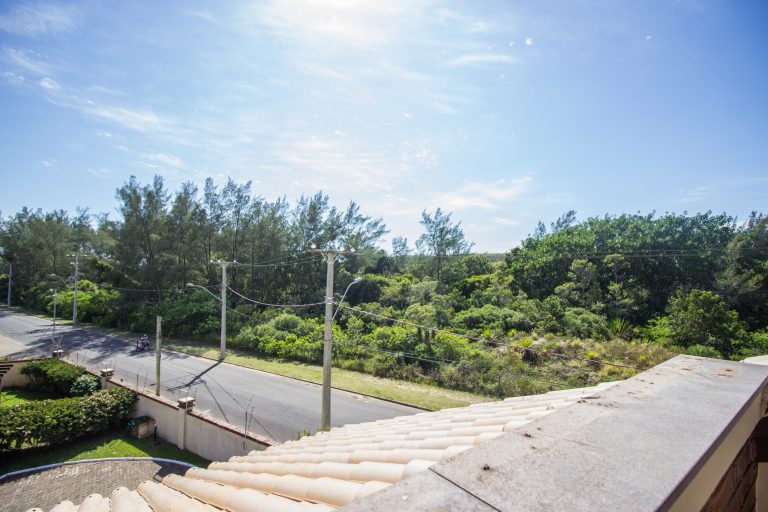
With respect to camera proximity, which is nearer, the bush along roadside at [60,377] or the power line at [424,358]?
the bush along roadside at [60,377]

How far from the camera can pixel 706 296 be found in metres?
19.0

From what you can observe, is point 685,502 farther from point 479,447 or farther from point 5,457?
point 5,457

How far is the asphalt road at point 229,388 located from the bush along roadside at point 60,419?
8.03 feet

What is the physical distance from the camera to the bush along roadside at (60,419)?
12.1m

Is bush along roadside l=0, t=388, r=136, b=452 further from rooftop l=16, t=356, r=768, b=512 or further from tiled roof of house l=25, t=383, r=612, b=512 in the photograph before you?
rooftop l=16, t=356, r=768, b=512

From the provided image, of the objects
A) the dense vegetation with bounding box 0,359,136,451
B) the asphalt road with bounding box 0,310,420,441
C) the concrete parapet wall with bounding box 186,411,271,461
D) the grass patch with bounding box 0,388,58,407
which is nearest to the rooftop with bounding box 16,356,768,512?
the concrete parapet wall with bounding box 186,411,271,461

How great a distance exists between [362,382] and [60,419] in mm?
12442

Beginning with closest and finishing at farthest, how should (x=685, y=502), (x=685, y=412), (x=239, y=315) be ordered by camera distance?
1. (x=685, y=502)
2. (x=685, y=412)
3. (x=239, y=315)

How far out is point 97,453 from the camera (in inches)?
492

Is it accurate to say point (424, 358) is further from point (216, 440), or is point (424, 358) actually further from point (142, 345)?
point (142, 345)

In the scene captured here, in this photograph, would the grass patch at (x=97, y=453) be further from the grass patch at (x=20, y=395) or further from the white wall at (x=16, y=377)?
the white wall at (x=16, y=377)

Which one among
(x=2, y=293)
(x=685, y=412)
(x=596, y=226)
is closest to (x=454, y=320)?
(x=596, y=226)

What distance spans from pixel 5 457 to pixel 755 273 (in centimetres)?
4195

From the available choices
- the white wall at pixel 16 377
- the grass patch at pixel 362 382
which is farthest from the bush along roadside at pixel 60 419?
the white wall at pixel 16 377
